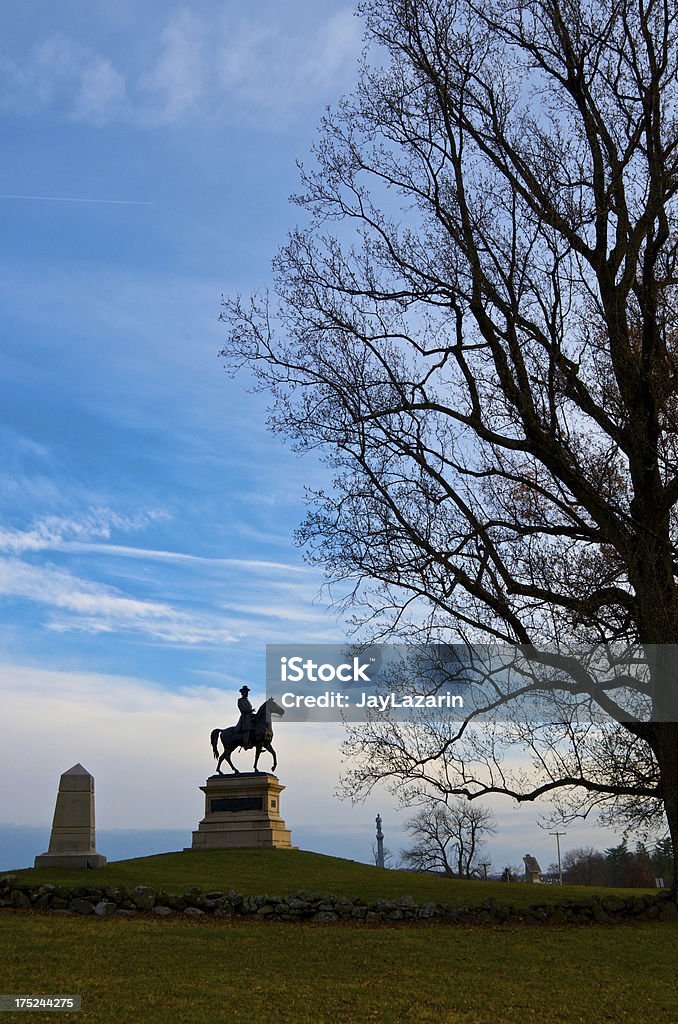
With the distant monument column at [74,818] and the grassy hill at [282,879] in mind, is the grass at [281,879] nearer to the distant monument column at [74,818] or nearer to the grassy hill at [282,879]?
the grassy hill at [282,879]

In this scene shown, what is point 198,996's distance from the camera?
30.3ft

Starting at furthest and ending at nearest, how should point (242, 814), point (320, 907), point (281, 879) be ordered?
point (242, 814)
point (281, 879)
point (320, 907)

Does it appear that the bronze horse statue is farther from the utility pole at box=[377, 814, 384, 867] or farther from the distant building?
the utility pole at box=[377, 814, 384, 867]

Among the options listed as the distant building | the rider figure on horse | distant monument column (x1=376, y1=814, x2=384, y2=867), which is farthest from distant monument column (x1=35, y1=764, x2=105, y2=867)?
distant monument column (x1=376, y1=814, x2=384, y2=867)

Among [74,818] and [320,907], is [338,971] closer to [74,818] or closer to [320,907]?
[320,907]

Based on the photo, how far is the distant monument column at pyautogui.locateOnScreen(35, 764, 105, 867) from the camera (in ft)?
67.2

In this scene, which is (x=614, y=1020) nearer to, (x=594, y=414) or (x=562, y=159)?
(x=594, y=414)

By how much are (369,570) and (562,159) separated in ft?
25.7

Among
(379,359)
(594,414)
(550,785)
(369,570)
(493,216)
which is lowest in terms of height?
(550,785)

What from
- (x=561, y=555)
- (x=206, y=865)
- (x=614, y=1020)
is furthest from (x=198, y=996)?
(x=206, y=865)

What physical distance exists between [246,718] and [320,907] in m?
13.7

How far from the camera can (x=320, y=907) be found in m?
15.2

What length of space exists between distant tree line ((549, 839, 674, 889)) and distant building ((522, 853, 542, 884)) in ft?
4.20

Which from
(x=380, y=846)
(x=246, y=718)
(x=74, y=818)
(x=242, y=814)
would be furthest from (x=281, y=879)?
(x=380, y=846)
